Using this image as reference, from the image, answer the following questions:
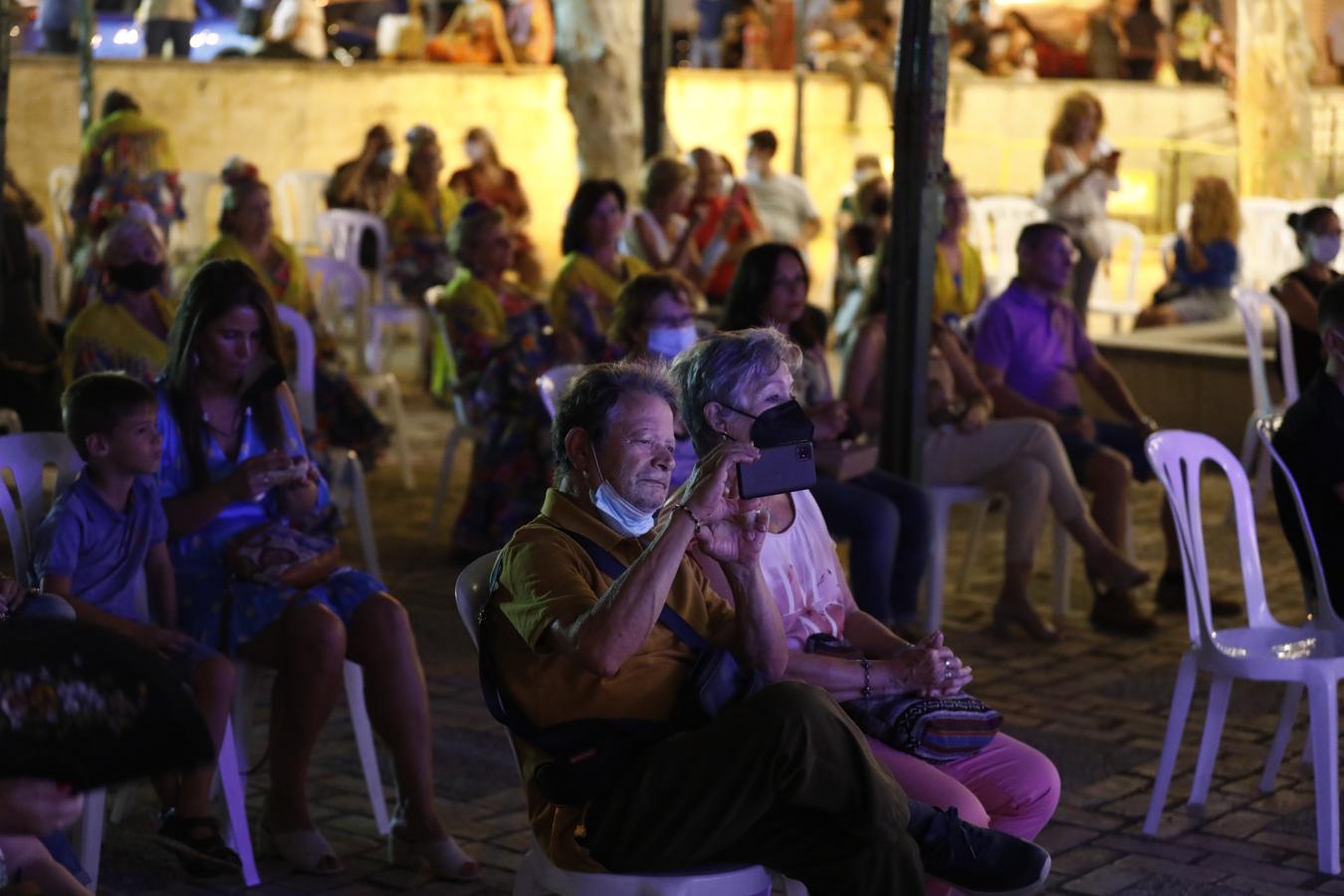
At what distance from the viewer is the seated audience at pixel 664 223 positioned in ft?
28.7

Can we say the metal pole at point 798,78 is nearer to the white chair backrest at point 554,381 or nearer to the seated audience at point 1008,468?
the seated audience at point 1008,468

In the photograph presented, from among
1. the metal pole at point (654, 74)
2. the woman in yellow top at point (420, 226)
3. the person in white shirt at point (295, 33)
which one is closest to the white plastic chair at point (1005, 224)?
the metal pole at point (654, 74)

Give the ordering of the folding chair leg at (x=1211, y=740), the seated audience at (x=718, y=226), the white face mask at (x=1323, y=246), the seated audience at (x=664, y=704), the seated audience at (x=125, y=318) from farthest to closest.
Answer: the seated audience at (x=718, y=226), the white face mask at (x=1323, y=246), the seated audience at (x=125, y=318), the folding chair leg at (x=1211, y=740), the seated audience at (x=664, y=704)

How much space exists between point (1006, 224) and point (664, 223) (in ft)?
14.9

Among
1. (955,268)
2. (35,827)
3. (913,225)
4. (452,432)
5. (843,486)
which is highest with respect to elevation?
(913,225)

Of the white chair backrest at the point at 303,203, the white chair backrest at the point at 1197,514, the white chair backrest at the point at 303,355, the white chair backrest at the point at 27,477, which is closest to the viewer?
the white chair backrest at the point at 27,477

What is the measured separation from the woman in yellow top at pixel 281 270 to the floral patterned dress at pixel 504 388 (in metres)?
0.51

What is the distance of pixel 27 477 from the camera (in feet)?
14.3

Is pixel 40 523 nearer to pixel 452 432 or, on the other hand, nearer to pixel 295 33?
pixel 452 432

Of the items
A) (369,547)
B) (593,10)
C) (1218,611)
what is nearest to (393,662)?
(369,547)

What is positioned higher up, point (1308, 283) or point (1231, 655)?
point (1308, 283)

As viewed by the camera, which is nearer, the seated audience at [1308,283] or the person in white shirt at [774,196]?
the seated audience at [1308,283]

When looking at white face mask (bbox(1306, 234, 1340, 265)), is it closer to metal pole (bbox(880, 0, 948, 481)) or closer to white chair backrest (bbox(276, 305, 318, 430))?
metal pole (bbox(880, 0, 948, 481))

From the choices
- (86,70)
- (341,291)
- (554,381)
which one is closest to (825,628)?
(554,381)
